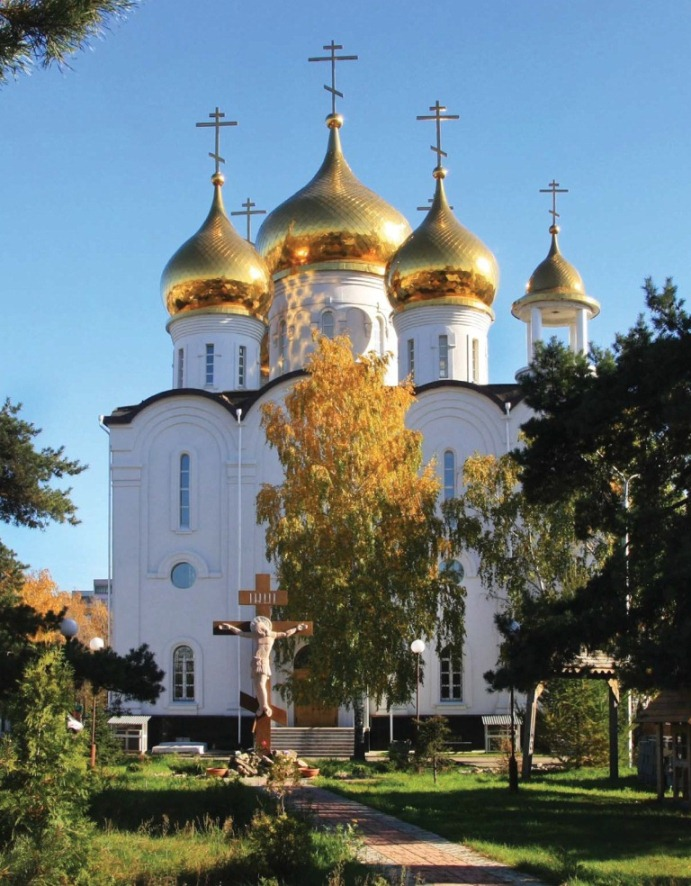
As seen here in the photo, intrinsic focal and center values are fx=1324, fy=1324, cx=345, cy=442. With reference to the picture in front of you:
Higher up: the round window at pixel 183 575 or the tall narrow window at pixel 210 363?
the tall narrow window at pixel 210 363

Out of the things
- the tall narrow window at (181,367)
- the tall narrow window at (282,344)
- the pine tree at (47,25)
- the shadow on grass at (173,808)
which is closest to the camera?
the pine tree at (47,25)

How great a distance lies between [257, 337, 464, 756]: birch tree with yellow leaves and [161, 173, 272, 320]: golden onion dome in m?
8.28

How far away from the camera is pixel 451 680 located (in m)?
26.2

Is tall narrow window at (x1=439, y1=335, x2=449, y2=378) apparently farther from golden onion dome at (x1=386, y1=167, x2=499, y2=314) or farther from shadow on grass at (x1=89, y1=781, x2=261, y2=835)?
shadow on grass at (x1=89, y1=781, x2=261, y2=835)

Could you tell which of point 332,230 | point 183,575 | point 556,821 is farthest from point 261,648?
point 332,230

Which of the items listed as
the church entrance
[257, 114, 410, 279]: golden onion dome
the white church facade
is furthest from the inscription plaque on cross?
[257, 114, 410, 279]: golden onion dome

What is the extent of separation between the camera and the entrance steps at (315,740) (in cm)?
2414

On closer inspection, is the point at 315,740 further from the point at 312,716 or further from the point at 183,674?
the point at 183,674

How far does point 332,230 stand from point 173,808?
19.2 m

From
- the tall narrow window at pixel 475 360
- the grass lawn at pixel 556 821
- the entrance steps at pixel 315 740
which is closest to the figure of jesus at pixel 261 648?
the grass lawn at pixel 556 821

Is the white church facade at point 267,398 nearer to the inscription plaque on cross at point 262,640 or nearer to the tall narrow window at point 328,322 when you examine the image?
the tall narrow window at point 328,322

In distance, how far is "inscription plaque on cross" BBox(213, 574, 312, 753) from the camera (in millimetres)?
16688

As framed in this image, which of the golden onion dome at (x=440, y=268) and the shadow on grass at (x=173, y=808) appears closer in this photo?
the shadow on grass at (x=173, y=808)

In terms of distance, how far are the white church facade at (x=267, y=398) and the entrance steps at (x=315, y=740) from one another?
3.08 ft
